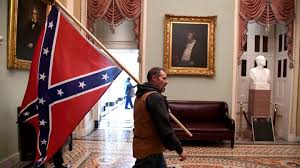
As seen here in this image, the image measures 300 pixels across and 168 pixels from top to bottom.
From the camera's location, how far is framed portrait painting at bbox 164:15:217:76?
27.2ft

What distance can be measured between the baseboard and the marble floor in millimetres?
514

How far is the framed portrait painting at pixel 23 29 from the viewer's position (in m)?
5.11

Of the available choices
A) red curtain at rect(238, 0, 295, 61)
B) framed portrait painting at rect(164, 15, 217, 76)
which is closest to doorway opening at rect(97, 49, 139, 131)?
framed portrait painting at rect(164, 15, 217, 76)

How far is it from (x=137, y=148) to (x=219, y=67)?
590 cm

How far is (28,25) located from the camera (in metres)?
5.59

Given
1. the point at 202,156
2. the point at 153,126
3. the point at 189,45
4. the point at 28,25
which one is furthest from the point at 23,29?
the point at 189,45

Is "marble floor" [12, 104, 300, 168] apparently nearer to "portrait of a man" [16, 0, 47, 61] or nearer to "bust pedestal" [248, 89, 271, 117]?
"bust pedestal" [248, 89, 271, 117]

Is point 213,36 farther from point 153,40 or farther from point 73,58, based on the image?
point 73,58

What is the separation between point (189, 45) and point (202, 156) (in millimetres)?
2920

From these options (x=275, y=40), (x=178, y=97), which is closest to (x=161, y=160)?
(x=178, y=97)

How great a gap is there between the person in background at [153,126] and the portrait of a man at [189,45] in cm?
550

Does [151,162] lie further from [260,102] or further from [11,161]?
[260,102]

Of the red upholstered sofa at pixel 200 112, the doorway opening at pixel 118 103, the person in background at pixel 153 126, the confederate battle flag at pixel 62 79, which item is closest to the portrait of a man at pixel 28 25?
the confederate battle flag at pixel 62 79

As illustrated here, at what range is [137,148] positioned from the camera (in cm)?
284
